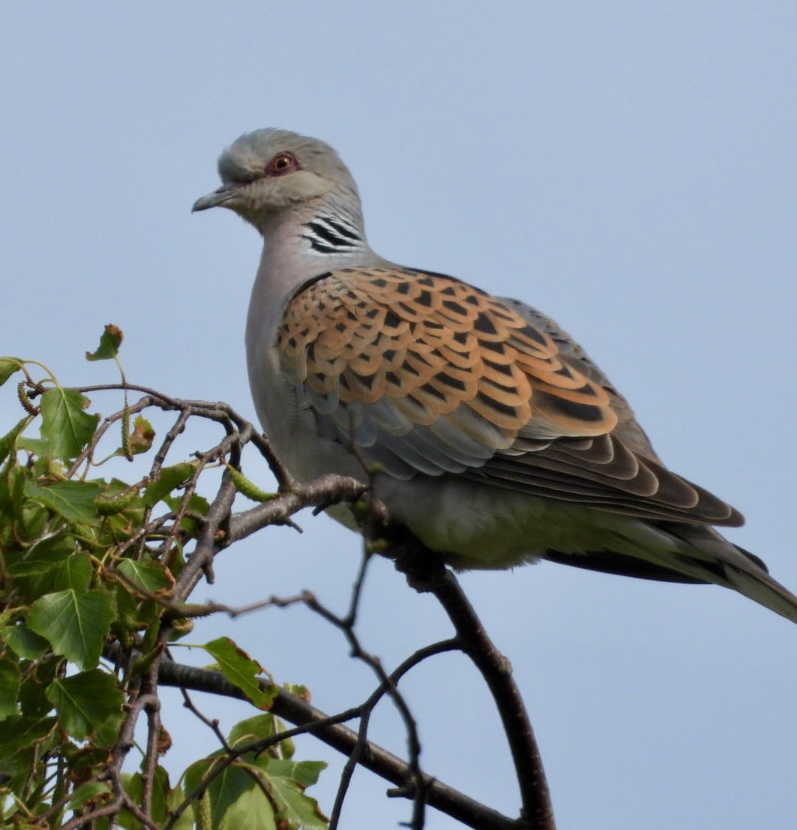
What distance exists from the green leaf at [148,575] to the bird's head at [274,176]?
3.00 metres

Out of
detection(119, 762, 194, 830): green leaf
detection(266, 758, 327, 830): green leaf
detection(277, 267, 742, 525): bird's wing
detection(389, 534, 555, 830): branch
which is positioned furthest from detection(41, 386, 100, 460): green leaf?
detection(277, 267, 742, 525): bird's wing

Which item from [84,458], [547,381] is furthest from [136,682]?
[547,381]

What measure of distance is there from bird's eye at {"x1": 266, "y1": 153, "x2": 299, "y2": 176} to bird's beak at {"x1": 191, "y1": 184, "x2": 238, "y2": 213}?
152 millimetres

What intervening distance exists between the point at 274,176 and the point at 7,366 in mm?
2752

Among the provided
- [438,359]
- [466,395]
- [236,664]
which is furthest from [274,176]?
[236,664]

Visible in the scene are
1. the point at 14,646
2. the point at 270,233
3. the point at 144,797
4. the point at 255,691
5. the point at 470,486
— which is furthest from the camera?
the point at 270,233

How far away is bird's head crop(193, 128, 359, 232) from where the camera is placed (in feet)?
17.1

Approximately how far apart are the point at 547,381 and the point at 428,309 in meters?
0.45

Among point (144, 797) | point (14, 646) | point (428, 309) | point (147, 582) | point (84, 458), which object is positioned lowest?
point (144, 797)

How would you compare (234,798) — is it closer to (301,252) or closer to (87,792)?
(87,792)

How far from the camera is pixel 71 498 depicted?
7.73 feet

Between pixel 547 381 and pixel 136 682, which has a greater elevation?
pixel 547 381

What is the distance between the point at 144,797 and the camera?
207 cm

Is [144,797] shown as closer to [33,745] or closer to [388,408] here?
Result: [33,745]
